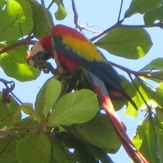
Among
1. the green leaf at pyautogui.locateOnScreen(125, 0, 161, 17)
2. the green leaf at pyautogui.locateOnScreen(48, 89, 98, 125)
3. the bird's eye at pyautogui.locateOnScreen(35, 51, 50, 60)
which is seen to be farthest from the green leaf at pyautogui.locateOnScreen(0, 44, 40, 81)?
the green leaf at pyautogui.locateOnScreen(48, 89, 98, 125)

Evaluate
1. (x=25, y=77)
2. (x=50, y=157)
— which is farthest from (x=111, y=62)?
(x=50, y=157)

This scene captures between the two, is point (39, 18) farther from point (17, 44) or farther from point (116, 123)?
point (116, 123)

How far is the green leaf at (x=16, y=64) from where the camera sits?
287cm

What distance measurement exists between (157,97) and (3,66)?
35.6 inches

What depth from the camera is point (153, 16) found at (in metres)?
2.76

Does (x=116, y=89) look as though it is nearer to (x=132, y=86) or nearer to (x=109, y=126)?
(x=132, y=86)

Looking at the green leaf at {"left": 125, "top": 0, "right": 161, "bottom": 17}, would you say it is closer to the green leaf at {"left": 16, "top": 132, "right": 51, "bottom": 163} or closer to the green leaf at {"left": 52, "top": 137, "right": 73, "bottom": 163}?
the green leaf at {"left": 52, "top": 137, "right": 73, "bottom": 163}

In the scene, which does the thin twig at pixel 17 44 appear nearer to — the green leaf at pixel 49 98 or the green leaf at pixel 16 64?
the green leaf at pixel 16 64

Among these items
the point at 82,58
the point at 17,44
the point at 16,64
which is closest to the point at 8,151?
Result: the point at 17,44

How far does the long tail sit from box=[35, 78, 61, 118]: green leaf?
36 cm

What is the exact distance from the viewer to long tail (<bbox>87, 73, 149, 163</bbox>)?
1924 millimetres

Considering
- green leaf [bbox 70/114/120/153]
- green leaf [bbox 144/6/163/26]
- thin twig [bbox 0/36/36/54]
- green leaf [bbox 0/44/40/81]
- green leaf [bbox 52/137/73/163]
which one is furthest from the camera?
green leaf [bbox 0/44/40/81]

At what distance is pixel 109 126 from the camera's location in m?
2.19

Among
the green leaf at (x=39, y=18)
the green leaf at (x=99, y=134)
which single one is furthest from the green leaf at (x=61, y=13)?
the green leaf at (x=99, y=134)
